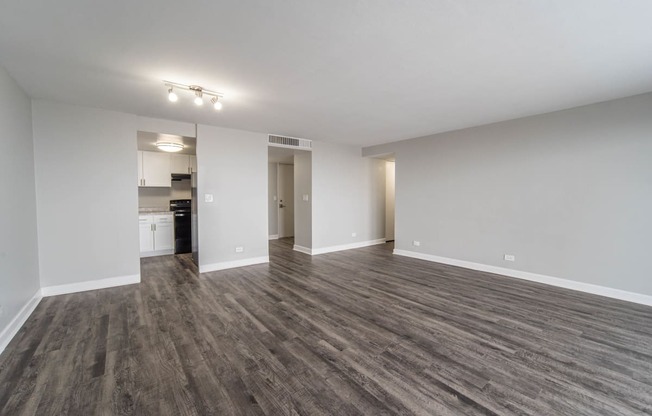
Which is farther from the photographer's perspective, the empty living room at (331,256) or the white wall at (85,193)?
the white wall at (85,193)

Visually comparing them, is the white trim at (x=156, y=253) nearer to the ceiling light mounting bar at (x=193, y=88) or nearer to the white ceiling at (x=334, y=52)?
the white ceiling at (x=334, y=52)

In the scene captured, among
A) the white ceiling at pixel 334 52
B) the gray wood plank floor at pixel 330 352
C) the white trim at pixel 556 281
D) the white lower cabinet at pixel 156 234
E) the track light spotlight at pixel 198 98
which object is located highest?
the white ceiling at pixel 334 52

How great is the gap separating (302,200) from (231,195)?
6.23 ft

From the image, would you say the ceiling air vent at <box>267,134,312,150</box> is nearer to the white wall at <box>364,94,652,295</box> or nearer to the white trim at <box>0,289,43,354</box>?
the white wall at <box>364,94,652,295</box>

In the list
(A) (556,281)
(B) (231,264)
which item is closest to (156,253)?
(B) (231,264)

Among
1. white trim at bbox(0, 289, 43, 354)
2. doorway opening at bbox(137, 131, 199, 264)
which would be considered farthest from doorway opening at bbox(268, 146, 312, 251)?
white trim at bbox(0, 289, 43, 354)

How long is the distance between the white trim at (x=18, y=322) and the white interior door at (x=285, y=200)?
5611 mm

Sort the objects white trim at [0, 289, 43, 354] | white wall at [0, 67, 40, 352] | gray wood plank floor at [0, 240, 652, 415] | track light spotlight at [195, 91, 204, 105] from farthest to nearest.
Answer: track light spotlight at [195, 91, 204, 105], white wall at [0, 67, 40, 352], white trim at [0, 289, 43, 354], gray wood plank floor at [0, 240, 652, 415]

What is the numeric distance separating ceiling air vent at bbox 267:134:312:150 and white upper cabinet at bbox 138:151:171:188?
2.74m

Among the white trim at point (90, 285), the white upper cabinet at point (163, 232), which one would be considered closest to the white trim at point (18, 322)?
the white trim at point (90, 285)

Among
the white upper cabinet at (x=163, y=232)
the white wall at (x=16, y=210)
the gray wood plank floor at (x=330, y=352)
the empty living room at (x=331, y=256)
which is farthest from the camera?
the white upper cabinet at (x=163, y=232)

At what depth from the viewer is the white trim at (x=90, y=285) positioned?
364 centimetres

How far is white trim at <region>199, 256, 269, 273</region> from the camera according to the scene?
4.83 m

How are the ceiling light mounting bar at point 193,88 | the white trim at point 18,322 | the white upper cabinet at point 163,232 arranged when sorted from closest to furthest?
the white trim at point 18,322, the ceiling light mounting bar at point 193,88, the white upper cabinet at point 163,232
